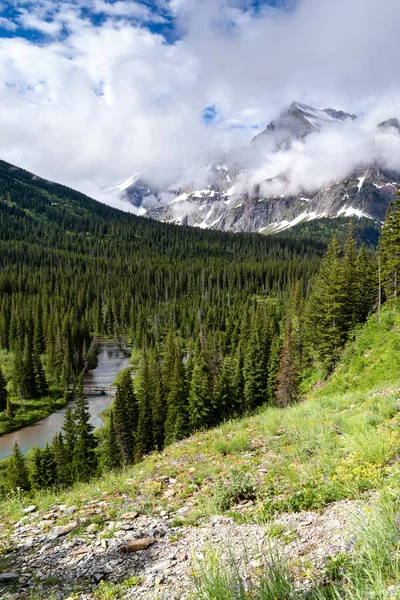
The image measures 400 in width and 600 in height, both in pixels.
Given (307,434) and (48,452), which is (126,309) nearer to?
(48,452)

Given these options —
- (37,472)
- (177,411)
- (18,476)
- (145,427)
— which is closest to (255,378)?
(177,411)

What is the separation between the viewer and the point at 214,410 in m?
38.9

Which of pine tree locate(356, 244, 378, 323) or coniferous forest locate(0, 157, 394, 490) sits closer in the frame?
coniferous forest locate(0, 157, 394, 490)

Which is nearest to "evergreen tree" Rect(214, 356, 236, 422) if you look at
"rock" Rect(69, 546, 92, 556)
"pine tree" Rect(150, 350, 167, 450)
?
"pine tree" Rect(150, 350, 167, 450)

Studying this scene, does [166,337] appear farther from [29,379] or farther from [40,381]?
[29,379]

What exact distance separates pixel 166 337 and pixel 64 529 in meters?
92.5

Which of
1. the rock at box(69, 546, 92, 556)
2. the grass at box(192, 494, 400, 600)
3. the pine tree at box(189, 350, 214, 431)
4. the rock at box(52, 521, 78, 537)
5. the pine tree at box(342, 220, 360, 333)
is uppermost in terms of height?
the pine tree at box(342, 220, 360, 333)

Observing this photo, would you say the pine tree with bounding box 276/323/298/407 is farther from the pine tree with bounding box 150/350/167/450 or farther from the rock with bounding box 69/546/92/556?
the rock with bounding box 69/546/92/556

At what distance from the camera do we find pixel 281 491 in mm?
7074

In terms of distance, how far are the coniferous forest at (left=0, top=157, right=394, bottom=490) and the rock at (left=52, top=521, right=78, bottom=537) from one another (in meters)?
7.59

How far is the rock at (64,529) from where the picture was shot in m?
7.43

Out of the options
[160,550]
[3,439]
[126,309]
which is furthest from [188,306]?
[160,550]

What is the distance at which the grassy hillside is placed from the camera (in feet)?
11.2

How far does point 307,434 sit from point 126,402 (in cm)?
Answer: 3700
